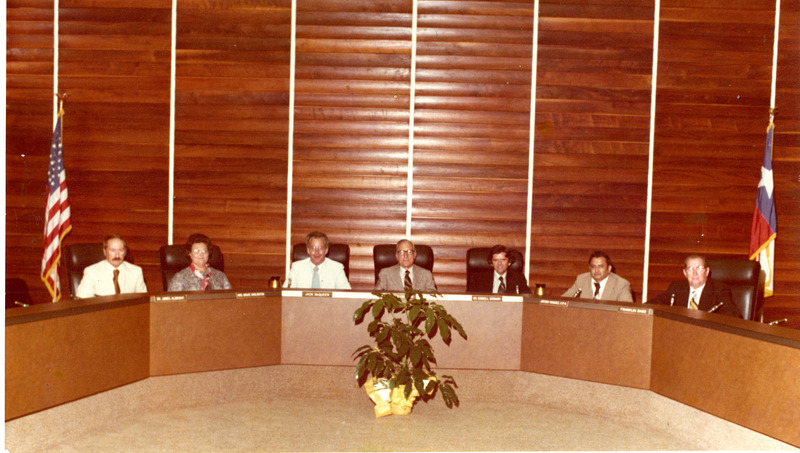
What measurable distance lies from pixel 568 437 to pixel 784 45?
16.4 feet

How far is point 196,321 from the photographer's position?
4406mm

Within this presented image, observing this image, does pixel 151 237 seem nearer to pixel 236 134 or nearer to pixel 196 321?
pixel 236 134

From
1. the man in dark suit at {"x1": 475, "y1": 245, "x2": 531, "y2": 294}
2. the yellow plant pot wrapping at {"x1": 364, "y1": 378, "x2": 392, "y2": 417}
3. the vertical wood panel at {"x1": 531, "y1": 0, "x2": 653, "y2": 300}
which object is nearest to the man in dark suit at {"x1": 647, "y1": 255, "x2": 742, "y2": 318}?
the man in dark suit at {"x1": 475, "y1": 245, "x2": 531, "y2": 294}

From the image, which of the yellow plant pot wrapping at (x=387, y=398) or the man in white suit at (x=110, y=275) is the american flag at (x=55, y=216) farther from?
the yellow plant pot wrapping at (x=387, y=398)

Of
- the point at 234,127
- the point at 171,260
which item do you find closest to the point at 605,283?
the point at 171,260

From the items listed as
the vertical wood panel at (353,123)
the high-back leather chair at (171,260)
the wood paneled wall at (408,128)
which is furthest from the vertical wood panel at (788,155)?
the high-back leather chair at (171,260)

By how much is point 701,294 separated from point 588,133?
2.60m

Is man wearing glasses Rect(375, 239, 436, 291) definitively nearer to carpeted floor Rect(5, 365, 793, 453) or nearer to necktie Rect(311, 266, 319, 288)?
necktie Rect(311, 266, 319, 288)

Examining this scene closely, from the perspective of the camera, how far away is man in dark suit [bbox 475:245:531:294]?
18.1 ft

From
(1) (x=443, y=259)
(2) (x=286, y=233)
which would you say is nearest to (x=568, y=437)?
(1) (x=443, y=259)

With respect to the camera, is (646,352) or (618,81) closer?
(646,352)

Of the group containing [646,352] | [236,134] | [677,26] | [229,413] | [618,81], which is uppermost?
[677,26]

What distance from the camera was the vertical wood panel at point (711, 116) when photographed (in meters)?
6.84

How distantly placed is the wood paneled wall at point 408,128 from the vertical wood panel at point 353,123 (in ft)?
0.06
